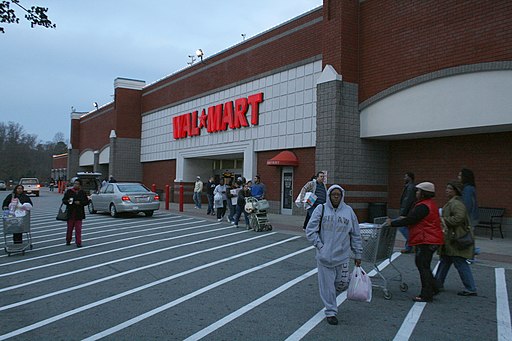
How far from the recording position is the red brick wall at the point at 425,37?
42.1 feet

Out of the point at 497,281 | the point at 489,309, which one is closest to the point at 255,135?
the point at 497,281

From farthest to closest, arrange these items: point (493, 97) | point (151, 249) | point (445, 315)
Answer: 1. point (493, 97)
2. point (151, 249)
3. point (445, 315)

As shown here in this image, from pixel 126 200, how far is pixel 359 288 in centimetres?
1405

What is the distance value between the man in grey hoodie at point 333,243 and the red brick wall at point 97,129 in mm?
34592

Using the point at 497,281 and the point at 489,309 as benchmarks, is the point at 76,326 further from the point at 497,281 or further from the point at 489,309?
the point at 497,281

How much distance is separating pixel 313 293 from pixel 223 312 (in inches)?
61.6

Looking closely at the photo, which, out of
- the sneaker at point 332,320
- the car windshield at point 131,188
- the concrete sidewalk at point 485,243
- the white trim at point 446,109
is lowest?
the concrete sidewalk at point 485,243

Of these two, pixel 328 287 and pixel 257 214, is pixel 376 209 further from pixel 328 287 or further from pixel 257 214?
pixel 328 287

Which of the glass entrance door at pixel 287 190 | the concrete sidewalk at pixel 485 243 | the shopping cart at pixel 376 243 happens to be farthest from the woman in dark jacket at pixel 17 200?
the glass entrance door at pixel 287 190

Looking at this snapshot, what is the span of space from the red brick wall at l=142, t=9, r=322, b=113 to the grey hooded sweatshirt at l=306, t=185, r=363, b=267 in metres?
14.5

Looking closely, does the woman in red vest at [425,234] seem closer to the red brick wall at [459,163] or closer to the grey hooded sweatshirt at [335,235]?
the grey hooded sweatshirt at [335,235]

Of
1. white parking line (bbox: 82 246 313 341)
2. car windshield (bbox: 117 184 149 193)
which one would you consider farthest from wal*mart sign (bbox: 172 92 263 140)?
white parking line (bbox: 82 246 313 341)

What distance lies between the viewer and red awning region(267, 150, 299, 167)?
19.5m

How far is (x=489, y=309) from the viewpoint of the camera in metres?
5.92
